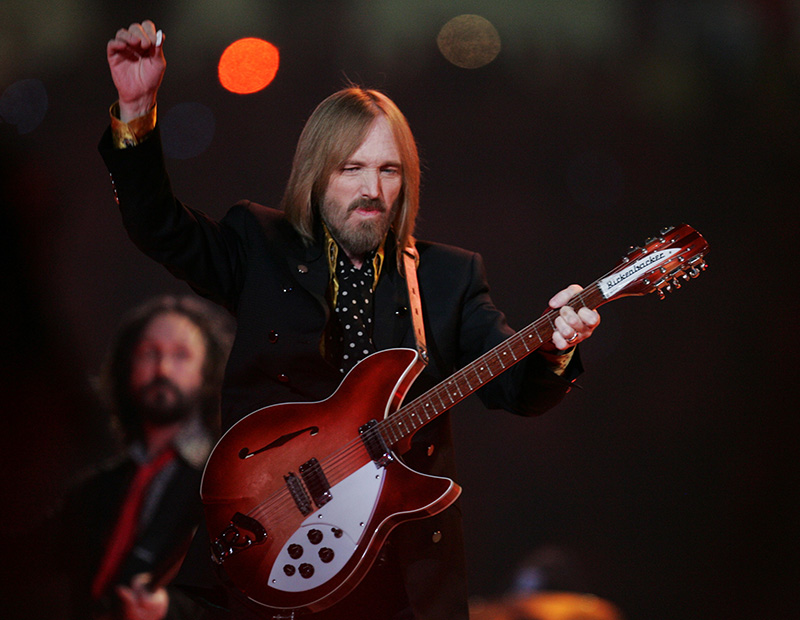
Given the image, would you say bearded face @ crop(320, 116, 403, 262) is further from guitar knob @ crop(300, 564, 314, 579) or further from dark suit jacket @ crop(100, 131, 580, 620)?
guitar knob @ crop(300, 564, 314, 579)

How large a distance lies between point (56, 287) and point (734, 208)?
323 centimetres

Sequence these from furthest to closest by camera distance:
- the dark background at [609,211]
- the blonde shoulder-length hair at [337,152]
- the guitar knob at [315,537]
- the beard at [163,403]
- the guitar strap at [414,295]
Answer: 1. the dark background at [609,211]
2. the beard at [163,403]
3. the blonde shoulder-length hair at [337,152]
4. the guitar strap at [414,295]
5. the guitar knob at [315,537]

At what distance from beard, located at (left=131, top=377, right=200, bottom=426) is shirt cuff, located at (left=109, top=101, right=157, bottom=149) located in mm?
1393

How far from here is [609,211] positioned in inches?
134

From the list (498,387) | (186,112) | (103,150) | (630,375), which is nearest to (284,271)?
(103,150)

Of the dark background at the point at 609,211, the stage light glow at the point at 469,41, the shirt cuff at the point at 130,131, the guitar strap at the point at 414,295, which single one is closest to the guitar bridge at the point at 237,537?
the guitar strap at the point at 414,295

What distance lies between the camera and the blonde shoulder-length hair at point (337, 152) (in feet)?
8.11

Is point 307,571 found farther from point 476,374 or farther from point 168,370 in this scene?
point 168,370

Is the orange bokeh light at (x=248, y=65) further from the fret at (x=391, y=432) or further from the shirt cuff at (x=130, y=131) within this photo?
the fret at (x=391, y=432)

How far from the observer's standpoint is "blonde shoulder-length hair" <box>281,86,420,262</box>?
8.11 ft

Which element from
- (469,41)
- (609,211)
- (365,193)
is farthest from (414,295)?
(469,41)

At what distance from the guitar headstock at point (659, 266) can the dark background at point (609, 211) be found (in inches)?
48.7

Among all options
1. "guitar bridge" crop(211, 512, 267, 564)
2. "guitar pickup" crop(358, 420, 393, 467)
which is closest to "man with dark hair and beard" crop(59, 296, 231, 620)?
"guitar bridge" crop(211, 512, 267, 564)

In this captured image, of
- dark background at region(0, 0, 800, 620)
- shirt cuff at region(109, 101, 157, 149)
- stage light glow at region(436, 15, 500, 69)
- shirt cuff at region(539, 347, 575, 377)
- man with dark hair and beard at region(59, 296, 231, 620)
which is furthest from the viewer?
stage light glow at region(436, 15, 500, 69)
